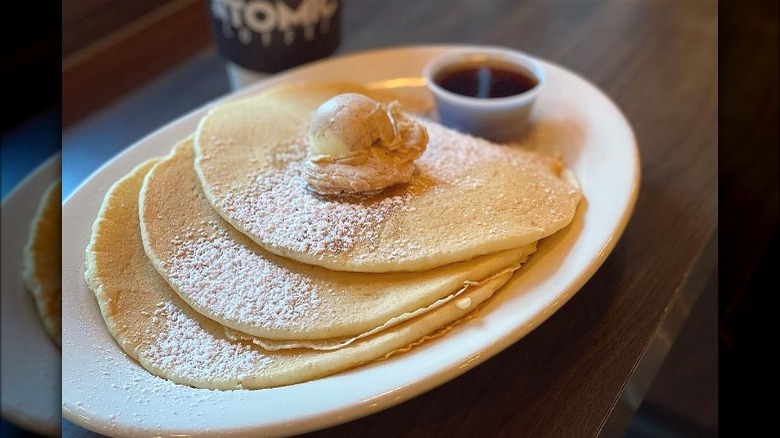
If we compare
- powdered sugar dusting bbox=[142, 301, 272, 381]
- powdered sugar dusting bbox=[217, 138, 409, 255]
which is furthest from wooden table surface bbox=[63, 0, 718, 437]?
powdered sugar dusting bbox=[217, 138, 409, 255]

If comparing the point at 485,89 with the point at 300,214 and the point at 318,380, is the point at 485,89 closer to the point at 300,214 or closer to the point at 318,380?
the point at 300,214

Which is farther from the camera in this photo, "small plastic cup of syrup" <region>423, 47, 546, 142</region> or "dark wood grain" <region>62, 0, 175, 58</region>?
"small plastic cup of syrup" <region>423, 47, 546, 142</region>

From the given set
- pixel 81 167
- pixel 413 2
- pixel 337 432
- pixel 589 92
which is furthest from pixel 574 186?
pixel 413 2

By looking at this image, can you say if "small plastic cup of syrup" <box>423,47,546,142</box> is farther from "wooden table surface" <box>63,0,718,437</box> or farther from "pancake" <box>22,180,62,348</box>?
"pancake" <box>22,180,62,348</box>

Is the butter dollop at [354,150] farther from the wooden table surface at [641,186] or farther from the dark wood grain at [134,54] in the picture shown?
the dark wood grain at [134,54]

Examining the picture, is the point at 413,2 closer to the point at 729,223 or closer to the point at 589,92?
the point at 589,92

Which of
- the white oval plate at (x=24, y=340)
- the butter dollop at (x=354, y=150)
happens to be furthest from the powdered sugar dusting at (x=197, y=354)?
the butter dollop at (x=354, y=150)
